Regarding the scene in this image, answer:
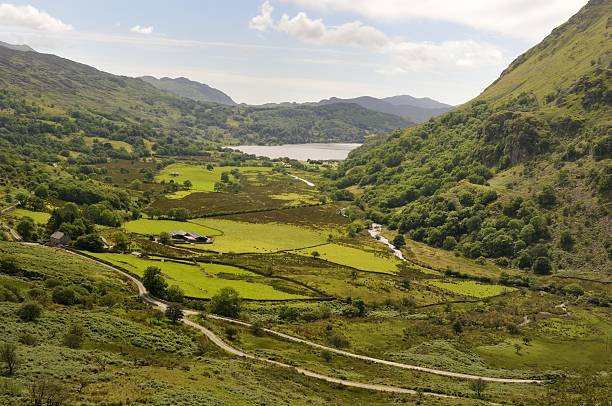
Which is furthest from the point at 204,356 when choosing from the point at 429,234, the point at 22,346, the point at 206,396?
the point at 429,234

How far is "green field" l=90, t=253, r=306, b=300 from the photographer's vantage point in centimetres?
8956

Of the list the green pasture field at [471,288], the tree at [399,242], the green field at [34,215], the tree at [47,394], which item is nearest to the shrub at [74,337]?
the tree at [47,394]

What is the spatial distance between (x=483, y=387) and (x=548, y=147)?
513 ft

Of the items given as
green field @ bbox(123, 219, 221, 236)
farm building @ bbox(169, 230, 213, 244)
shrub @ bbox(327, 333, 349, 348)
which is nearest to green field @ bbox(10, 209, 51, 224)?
green field @ bbox(123, 219, 221, 236)

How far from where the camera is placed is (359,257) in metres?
136

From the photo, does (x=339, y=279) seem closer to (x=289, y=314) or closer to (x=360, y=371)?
(x=289, y=314)

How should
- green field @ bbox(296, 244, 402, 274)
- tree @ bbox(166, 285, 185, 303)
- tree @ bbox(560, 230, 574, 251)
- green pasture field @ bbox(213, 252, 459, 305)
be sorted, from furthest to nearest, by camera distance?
tree @ bbox(560, 230, 574, 251) < green field @ bbox(296, 244, 402, 274) < green pasture field @ bbox(213, 252, 459, 305) < tree @ bbox(166, 285, 185, 303)

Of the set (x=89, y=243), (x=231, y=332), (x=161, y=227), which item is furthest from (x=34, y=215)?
(x=231, y=332)

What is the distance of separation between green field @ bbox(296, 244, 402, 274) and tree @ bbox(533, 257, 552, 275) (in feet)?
116

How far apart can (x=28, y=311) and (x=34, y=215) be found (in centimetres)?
A: 8535

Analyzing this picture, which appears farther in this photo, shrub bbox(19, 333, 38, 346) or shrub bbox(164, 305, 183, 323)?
shrub bbox(164, 305, 183, 323)

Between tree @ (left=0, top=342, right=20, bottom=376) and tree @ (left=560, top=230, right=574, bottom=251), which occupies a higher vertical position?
tree @ (left=560, top=230, right=574, bottom=251)

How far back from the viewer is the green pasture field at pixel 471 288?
370 feet

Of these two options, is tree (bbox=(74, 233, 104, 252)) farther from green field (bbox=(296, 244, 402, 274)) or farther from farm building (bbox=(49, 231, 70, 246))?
green field (bbox=(296, 244, 402, 274))
